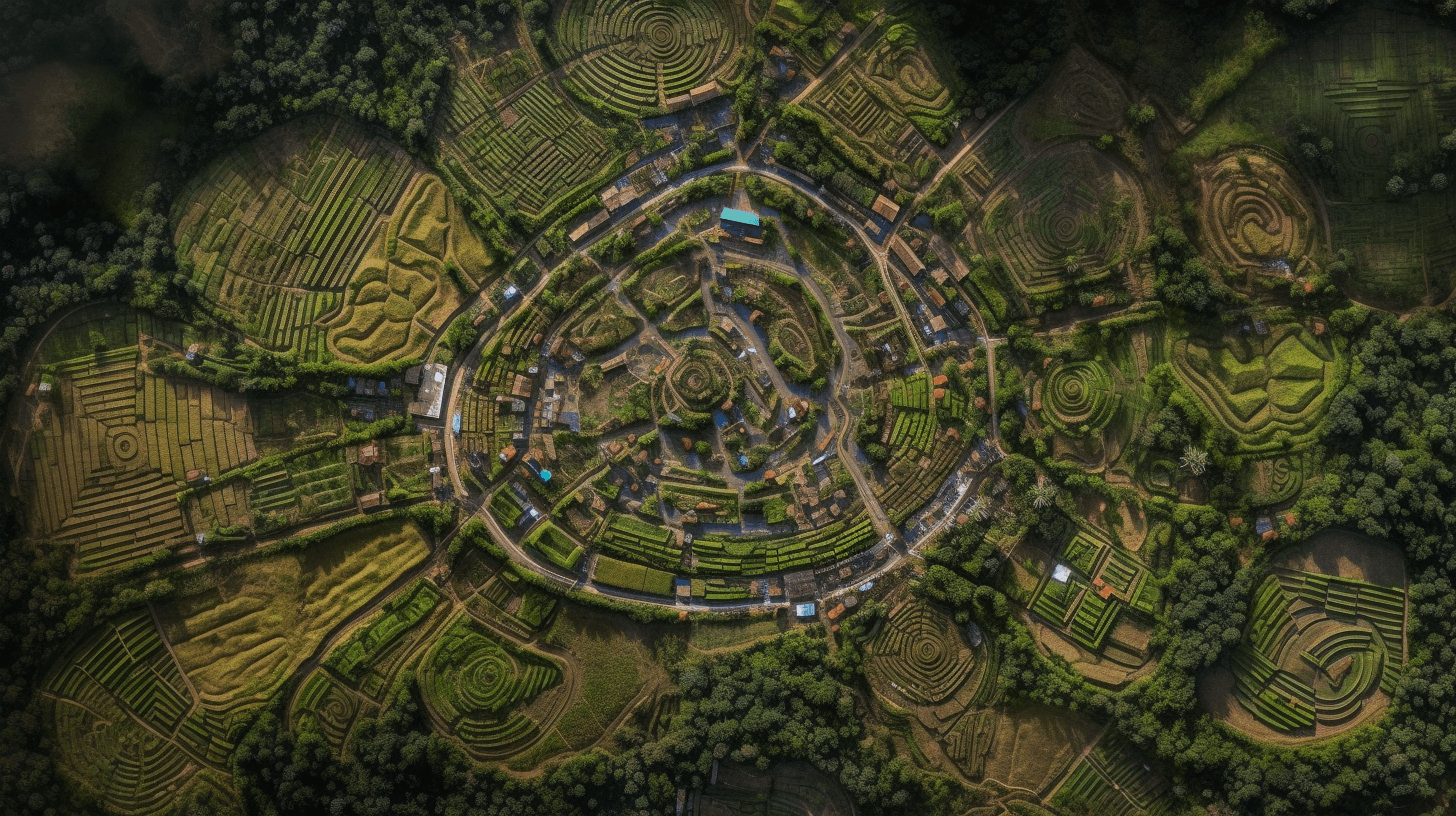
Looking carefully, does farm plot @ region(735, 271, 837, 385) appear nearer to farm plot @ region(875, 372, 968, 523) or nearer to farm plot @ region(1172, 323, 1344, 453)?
farm plot @ region(875, 372, 968, 523)

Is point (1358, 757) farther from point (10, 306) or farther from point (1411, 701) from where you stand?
point (10, 306)

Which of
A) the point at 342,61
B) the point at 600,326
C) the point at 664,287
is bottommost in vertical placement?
the point at 600,326

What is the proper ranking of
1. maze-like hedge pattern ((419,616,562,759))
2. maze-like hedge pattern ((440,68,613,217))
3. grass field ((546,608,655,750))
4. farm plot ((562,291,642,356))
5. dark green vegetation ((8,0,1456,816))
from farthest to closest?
maze-like hedge pattern ((440,68,613,217)), farm plot ((562,291,642,356)), grass field ((546,608,655,750)), maze-like hedge pattern ((419,616,562,759)), dark green vegetation ((8,0,1456,816))

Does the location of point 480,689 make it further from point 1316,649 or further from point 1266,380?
point 1266,380

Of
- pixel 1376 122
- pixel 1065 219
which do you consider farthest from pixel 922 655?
pixel 1376 122

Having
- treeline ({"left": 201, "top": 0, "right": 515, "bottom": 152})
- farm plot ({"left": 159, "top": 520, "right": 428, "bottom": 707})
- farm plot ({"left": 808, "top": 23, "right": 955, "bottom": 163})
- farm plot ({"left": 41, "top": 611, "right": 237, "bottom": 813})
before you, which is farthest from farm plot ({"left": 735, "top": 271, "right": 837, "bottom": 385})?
farm plot ({"left": 41, "top": 611, "right": 237, "bottom": 813})

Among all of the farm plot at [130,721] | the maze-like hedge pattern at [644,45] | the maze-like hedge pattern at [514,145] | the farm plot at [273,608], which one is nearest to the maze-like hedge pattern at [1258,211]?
the maze-like hedge pattern at [644,45]

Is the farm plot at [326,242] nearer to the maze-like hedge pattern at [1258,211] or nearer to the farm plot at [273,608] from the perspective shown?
the farm plot at [273,608]
